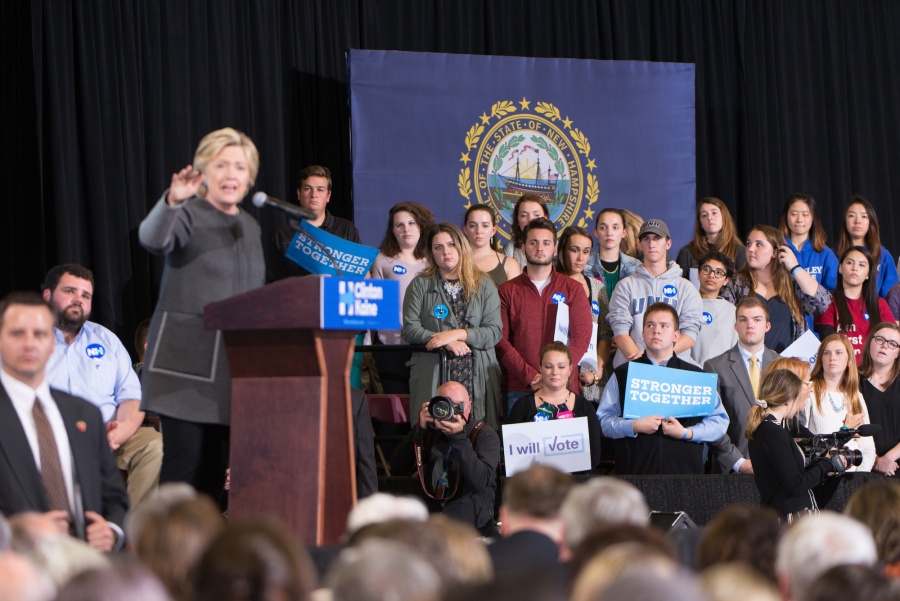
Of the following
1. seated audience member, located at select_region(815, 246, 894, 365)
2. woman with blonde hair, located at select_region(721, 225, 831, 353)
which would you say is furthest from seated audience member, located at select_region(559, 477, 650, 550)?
seated audience member, located at select_region(815, 246, 894, 365)

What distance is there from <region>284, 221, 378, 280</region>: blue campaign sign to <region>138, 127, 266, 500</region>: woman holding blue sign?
1937mm

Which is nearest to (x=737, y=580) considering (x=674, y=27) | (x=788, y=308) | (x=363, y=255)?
(x=363, y=255)

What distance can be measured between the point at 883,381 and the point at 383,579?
521cm

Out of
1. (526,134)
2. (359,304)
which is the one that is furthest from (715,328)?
(359,304)

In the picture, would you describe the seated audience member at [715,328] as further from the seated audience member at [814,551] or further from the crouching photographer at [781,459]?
the seated audience member at [814,551]

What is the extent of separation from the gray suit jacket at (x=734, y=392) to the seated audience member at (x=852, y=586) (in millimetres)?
3956

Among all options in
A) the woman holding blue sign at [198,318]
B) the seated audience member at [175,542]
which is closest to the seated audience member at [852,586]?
the seated audience member at [175,542]

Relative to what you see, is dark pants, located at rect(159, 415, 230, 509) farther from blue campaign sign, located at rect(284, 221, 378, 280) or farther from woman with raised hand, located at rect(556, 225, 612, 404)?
woman with raised hand, located at rect(556, 225, 612, 404)

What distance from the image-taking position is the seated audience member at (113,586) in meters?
1.83

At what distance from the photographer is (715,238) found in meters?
7.43

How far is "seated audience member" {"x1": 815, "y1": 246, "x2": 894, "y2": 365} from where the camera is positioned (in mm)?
7238

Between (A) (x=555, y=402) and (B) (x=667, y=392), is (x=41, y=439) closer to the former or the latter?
(A) (x=555, y=402)

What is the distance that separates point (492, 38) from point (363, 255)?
3.19 metres

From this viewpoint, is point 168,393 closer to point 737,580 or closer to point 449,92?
point 737,580
